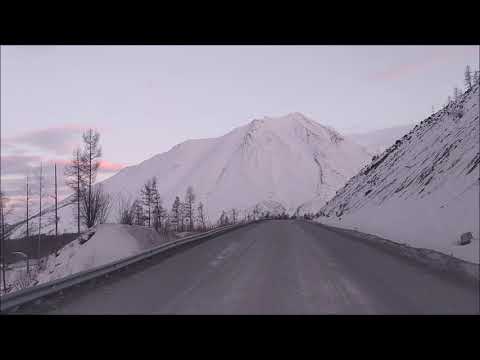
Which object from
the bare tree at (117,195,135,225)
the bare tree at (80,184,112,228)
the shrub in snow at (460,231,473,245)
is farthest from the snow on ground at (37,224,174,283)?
the bare tree at (117,195,135,225)

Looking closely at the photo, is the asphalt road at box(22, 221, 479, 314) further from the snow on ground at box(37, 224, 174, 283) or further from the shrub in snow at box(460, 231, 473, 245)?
the snow on ground at box(37, 224, 174, 283)

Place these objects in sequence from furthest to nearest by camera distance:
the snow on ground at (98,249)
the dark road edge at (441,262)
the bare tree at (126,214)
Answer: the bare tree at (126,214), the snow on ground at (98,249), the dark road edge at (441,262)

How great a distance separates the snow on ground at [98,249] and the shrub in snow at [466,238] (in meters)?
15.4

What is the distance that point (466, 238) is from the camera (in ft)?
46.7

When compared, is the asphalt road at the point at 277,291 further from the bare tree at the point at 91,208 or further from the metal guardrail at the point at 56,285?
Result: the bare tree at the point at 91,208

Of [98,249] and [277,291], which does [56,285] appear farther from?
[98,249]

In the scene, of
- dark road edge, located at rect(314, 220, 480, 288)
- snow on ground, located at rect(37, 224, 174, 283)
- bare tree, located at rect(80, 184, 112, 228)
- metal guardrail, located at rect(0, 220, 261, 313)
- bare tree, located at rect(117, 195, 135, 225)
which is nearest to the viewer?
metal guardrail, located at rect(0, 220, 261, 313)

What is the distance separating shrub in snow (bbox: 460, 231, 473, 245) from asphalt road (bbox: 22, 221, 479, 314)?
1.80m

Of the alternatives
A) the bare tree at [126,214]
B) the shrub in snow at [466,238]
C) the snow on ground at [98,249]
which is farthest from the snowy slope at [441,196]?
the bare tree at [126,214]

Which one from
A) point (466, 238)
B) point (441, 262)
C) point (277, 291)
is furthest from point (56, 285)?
point (466, 238)

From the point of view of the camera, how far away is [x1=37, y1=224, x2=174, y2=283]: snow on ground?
24312mm

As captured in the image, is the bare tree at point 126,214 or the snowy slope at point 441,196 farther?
the bare tree at point 126,214

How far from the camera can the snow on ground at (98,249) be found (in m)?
24.3
